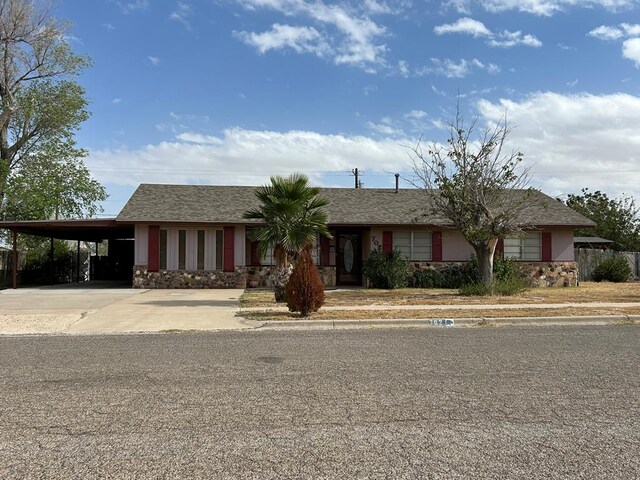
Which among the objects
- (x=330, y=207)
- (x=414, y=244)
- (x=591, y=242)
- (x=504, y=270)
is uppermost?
(x=330, y=207)

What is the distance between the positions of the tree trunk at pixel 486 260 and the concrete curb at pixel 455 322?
6.25 m

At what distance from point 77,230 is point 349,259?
11.9 meters

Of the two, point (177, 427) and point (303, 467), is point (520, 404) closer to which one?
point (303, 467)

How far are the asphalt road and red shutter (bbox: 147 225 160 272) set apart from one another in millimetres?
A: 13248

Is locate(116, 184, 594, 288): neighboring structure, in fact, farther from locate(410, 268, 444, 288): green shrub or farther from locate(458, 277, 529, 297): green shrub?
locate(458, 277, 529, 297): green shrub

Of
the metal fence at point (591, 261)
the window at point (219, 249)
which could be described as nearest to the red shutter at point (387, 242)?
the window at point (219, 249)

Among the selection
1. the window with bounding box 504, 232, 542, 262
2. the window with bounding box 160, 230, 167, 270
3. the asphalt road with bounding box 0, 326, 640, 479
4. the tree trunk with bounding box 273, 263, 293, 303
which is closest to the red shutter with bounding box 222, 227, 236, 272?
the window with bounding box 160, 230, 167, 270

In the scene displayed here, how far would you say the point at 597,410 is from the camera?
17.8 feet

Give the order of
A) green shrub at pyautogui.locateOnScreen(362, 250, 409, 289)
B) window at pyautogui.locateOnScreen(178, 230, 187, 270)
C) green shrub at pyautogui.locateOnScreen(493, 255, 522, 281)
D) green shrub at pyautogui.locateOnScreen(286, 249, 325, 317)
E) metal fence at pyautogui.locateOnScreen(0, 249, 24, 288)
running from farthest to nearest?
1. metal fence at pyautogui.locateOnScreen(0, 249, 24, 288)
2. window at pyautogui.locateOnScreen(178, 230, 187, 270)
3. green shrub at pyautogui.locateOnScreen(362, 250, 409, 289)
4. green shrub at pyautogui.locateOnScreen(493, 255, 522, 281)
5. green shrub at pyautogui.locateOnScreen(286, 249, 325, 317)

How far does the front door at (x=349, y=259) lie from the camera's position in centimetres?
2448

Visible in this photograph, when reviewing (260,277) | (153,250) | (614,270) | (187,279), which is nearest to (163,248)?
(153,250)

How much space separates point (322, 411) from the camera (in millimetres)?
5406

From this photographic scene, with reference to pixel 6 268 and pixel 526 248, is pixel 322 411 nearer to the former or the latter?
pixel 526 248

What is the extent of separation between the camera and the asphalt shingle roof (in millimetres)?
22469
